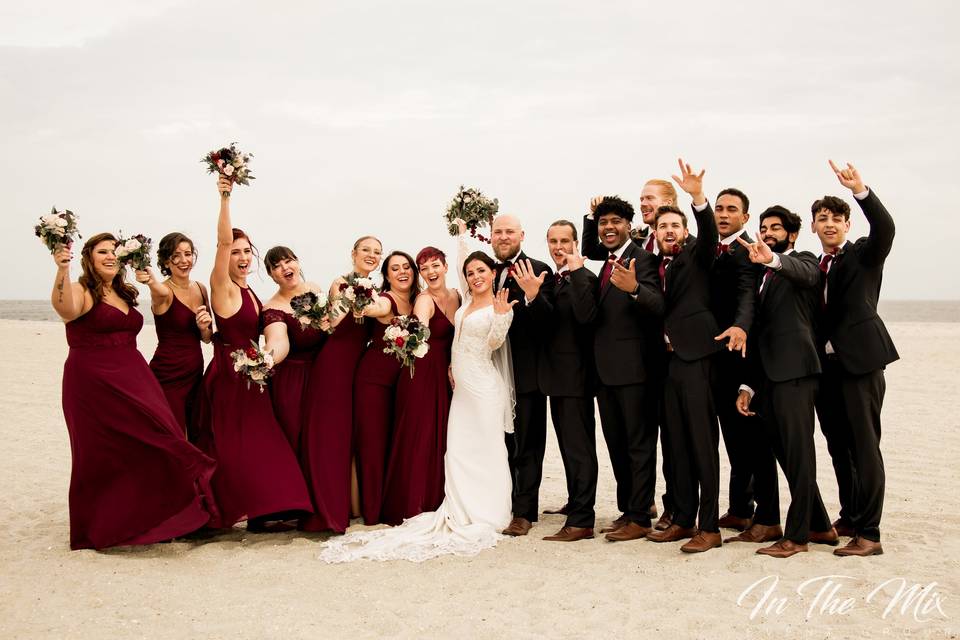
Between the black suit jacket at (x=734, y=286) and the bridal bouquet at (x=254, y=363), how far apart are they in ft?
11.6

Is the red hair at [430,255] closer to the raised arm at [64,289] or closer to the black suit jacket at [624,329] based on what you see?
the black suit jacket at [624,329]

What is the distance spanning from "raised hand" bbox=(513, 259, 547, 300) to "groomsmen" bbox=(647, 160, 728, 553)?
1.00 metres

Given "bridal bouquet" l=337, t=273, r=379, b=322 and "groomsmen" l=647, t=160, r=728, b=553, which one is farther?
"bridal bouquet" l=337, t=273, r=379, b=322

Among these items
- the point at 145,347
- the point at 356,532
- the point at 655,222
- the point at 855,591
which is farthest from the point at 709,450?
the point at 145,347

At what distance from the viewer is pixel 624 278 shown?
6.31m

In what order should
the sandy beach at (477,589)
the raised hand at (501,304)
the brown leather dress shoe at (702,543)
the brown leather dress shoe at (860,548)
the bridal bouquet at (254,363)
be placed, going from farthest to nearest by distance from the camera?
1. the raised hand at (501,304)
2. the bridal bouquet at (254,363)
3. the brown leather dress shoe at (702,543)
4. the brown leather dress shoe at (860,548)
5. the sandy beach at (477,589)

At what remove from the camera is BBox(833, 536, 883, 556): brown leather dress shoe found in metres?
6.08

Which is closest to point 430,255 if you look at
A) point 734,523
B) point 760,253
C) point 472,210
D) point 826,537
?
point 472,210

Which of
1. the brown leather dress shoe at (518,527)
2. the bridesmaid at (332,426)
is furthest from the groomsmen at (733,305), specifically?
the bridesmaid at (332,426)

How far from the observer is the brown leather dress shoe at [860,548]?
6079 mm

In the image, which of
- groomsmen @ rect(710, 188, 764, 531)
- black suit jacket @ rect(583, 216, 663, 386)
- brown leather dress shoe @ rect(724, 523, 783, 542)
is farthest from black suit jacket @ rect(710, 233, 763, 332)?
brown leather dress shoe @ rect(724, 523, 783, 542)

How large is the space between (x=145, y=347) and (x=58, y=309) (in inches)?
796

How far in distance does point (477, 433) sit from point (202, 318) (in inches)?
99.7

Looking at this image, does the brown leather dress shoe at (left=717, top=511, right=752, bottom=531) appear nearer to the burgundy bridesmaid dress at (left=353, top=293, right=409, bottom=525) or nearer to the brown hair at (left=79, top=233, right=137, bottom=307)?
the burgundy bridesmaid dress at (left=353, top=293, right=409, bottom=525)
